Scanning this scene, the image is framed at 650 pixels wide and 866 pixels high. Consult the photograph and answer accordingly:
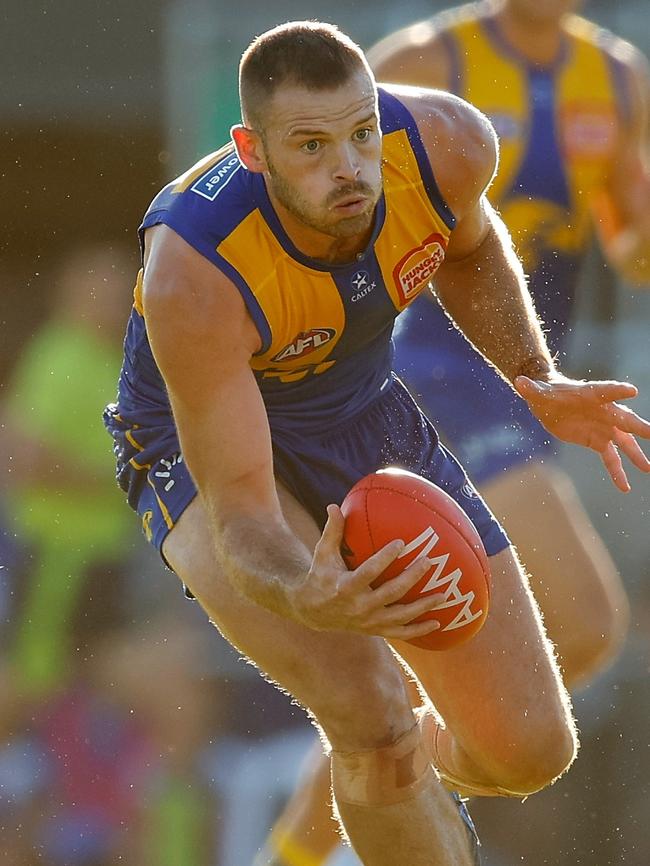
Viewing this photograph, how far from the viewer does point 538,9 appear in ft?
18.7

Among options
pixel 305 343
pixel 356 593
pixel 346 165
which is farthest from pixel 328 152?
pixel 356 593

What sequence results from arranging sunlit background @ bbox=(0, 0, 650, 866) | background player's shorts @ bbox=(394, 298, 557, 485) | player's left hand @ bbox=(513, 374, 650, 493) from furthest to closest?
sunlit background @ bbox=(0, 0, 650, 866) < background player's shorts @ bbox=(394, 298, 557, 485) < player's left hand @ bbox=(513, 374, 650, 493)

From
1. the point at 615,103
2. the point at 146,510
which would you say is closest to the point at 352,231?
the point at 146,510

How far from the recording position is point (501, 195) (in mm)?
5477

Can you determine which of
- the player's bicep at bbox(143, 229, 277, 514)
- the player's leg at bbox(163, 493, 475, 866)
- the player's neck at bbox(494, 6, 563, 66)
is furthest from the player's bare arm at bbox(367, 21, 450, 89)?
the player's leg at bbox(163, 493, 475, 866)

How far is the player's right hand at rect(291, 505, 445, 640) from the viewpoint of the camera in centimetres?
278

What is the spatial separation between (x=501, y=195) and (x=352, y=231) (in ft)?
6.74

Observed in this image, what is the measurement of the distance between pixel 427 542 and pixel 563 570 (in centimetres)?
200

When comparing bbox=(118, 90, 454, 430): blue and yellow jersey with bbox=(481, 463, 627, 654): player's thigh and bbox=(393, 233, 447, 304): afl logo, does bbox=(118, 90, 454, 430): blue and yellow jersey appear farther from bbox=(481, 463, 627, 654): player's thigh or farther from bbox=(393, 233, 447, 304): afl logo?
bbox=(481, 463, 627, 654): player's thigh

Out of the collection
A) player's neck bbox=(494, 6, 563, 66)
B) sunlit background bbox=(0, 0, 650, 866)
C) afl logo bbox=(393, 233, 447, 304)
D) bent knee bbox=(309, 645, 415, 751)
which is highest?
afl logo bbox=(393, 233, 447, 304)

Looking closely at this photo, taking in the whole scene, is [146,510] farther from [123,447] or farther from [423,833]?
[423,833]

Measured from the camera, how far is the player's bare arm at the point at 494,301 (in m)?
3.78

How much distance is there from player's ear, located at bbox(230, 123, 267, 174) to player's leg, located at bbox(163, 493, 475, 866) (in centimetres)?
91

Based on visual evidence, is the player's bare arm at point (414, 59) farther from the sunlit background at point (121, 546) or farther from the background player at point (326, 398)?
the background player at point (326, 398)
